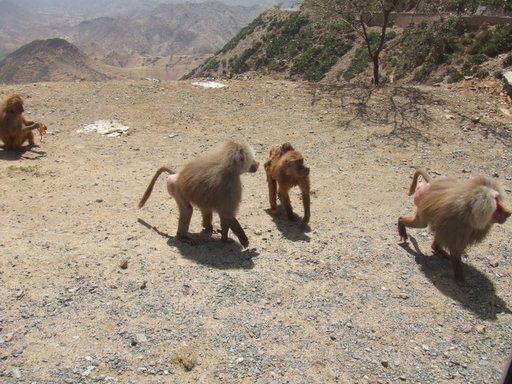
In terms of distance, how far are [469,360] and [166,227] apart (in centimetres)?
452

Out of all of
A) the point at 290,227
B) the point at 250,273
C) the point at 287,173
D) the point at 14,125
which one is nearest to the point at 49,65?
the point at 14,125

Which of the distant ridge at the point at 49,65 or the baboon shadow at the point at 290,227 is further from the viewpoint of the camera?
the distant ridge at the point at 49,65

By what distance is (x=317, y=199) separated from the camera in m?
8.48

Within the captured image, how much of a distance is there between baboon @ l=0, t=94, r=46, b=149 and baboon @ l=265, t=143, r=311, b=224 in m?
5.55

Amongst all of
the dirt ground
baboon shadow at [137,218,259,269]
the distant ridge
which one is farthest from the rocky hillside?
the distant ridge

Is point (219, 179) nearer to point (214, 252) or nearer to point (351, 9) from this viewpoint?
point (214, 252)

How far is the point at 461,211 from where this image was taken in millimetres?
5621

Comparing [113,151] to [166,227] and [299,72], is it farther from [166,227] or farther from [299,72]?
[299,72]

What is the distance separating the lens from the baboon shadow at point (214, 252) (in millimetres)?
6230

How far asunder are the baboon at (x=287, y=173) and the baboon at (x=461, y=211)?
175cm

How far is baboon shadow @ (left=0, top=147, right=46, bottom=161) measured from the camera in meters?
9.62

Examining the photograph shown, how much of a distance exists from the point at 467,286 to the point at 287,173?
9.57ft

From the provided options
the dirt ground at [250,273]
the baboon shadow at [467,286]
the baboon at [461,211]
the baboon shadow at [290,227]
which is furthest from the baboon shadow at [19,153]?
the baboon at [461,211]

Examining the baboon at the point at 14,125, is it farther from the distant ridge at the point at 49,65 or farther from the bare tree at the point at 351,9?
the distant ridge at the point at 49,65
